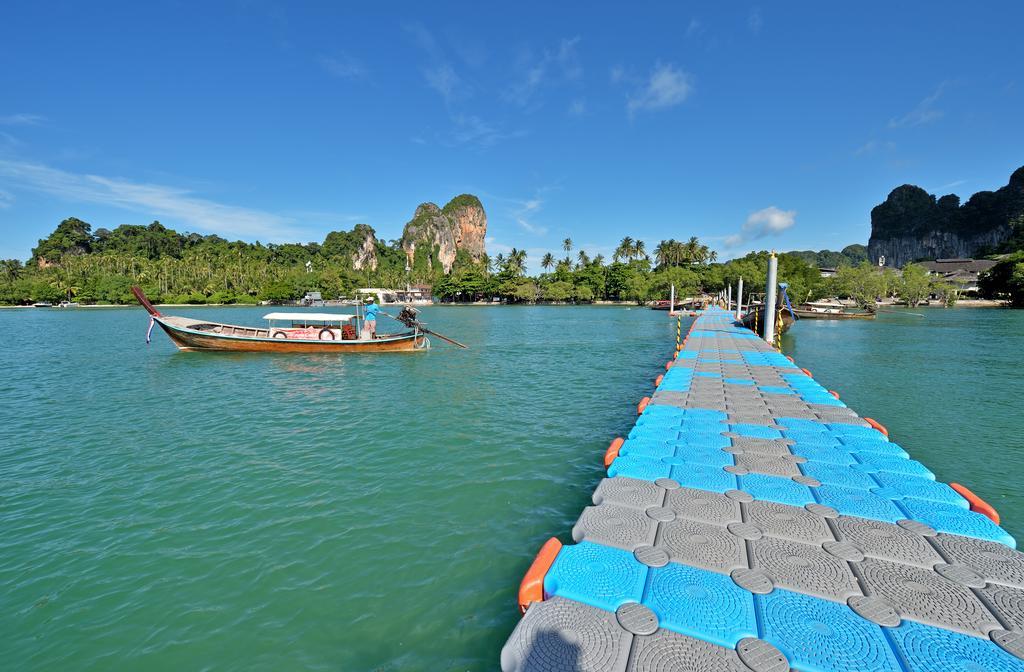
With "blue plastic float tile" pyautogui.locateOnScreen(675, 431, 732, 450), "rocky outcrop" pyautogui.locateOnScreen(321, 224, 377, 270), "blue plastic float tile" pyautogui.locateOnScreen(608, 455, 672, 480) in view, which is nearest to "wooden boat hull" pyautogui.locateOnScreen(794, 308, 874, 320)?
"blue plastic float tile" pyautogui.locateOnScreen(675, 431, 732, 450)

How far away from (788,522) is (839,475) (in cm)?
198

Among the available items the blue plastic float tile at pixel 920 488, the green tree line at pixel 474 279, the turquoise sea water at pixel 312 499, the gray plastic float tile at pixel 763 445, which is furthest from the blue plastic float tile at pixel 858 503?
the green tree line at pixel 474 279

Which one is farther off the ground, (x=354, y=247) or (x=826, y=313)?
(x=354, y=247)

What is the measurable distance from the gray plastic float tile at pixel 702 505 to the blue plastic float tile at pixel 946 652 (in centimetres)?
171

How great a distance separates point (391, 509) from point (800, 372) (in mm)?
12899

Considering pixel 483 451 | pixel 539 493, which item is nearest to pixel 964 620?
pixel 539 493

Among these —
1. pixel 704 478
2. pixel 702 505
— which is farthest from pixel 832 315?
pixel 702 505

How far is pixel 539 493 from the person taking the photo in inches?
319

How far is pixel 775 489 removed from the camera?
565 centimetres

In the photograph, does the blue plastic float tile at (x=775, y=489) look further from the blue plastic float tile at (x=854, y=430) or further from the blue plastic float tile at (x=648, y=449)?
the blue plastic float tile at (x=854, y=430)

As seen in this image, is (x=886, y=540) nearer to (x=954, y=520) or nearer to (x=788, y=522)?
(x=788, y=522)

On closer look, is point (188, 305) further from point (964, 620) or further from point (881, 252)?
point (881, 252)

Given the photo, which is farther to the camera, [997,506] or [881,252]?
[881,252]

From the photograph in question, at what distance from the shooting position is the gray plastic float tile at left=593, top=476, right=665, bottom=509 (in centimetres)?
529
